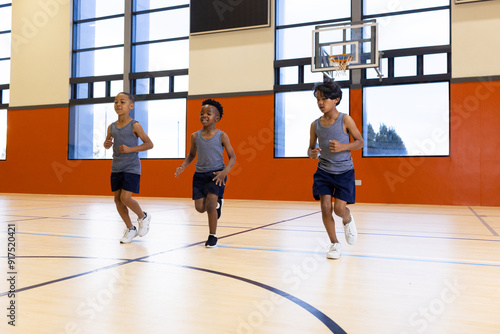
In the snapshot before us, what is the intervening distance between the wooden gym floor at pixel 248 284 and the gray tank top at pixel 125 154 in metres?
0.53

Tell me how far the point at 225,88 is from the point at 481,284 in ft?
25.2

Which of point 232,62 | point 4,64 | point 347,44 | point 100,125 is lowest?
point 100,125

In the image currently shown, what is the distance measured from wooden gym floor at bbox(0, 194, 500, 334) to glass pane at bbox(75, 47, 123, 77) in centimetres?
717

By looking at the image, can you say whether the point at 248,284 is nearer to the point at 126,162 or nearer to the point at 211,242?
the point at 211,242

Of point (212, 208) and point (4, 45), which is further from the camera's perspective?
point (4, 45)

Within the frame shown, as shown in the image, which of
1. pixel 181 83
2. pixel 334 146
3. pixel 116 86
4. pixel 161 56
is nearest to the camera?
pixel 334 146

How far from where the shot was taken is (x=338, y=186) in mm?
2809

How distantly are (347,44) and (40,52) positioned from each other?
7.29 m

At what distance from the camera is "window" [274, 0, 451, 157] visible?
25.8 ft

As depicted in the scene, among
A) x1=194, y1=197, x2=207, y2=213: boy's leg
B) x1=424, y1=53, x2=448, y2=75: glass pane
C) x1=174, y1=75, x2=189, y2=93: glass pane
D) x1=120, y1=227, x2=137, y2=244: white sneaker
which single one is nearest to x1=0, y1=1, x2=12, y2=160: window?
x1=174, y1=75, x2=189, y2=93: glass pane

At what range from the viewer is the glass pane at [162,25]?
9.80 m

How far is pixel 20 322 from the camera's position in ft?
4.77

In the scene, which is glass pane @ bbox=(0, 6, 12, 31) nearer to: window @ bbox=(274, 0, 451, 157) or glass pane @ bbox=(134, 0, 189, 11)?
glass pane @ bbox=(134, 0, 189, 11)

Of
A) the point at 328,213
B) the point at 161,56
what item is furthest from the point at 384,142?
the point at 328,213
